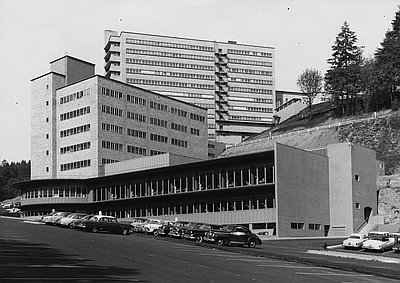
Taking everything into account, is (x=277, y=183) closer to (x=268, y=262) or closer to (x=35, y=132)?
(x=268, y=262)

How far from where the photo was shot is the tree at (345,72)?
14212 centimetres

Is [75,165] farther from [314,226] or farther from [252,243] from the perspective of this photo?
[252,243]

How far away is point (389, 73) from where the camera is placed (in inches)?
5261

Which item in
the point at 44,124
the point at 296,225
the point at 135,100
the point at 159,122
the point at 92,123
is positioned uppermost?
the point at 135,100

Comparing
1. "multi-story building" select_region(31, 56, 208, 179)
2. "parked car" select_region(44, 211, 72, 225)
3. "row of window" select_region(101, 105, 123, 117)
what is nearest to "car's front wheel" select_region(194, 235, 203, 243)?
"parked car" select_region(44, 211, 72, 225)

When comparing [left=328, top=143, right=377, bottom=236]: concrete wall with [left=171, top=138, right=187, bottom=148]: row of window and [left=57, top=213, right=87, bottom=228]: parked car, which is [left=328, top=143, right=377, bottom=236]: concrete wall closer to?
[left=57, top=213, right=87, bottom=228]: parked car

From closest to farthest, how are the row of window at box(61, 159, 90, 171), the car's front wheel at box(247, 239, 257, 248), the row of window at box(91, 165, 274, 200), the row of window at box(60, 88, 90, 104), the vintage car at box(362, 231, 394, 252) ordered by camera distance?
the car's front wheel at box(247, 239, 257, 248) < the vintage car at box(362, 231, 394, 252) < the row of window at box(91, 165, 274, 200) < the row of window at box(61, 159, 90, 171) < the row of window at box(60, 88, 90, 104)

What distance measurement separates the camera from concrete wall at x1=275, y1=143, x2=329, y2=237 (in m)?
82.0

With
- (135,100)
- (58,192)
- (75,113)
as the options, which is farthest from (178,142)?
(58,192)

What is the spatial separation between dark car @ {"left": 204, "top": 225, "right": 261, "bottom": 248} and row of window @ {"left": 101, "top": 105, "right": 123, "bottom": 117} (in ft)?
236

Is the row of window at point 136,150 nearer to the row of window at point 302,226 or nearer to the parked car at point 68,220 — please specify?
the row of window at point 302,226

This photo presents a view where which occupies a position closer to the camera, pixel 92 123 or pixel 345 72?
pixel 92 123

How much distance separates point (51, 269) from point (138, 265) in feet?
16.5

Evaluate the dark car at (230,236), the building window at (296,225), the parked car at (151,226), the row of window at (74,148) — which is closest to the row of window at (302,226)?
the building window at (296,225)
